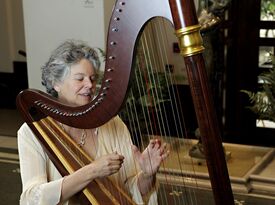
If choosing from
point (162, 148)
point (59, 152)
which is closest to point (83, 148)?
point (59, 152)

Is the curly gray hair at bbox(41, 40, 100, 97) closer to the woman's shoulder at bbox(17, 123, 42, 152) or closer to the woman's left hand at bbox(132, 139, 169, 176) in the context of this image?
the woman's shoulder at bbox(17, 123, 42, 152)

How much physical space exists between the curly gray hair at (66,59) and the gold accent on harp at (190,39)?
69cm

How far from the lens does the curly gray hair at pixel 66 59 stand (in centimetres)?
150

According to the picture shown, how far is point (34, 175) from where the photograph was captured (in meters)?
1.46

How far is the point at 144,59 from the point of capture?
44.4 inches

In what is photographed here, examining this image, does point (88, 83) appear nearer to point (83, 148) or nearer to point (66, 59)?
point (66, 59)

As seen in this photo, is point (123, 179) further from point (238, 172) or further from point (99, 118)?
point (238, 172)

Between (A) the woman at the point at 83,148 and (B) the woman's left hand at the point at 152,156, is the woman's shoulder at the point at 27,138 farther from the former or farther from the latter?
(B) the woman's left hand at the point at 152,156

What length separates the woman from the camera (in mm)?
1382

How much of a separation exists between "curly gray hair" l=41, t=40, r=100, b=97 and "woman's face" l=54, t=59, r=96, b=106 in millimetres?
16

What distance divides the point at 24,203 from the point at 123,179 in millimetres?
314

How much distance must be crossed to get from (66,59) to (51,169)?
1.13ft

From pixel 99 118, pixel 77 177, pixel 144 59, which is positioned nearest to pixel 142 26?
pixel 144 59

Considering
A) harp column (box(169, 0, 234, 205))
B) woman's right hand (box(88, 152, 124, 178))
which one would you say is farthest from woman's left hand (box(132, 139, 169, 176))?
harp column (box(169, 0, 234, 205))
